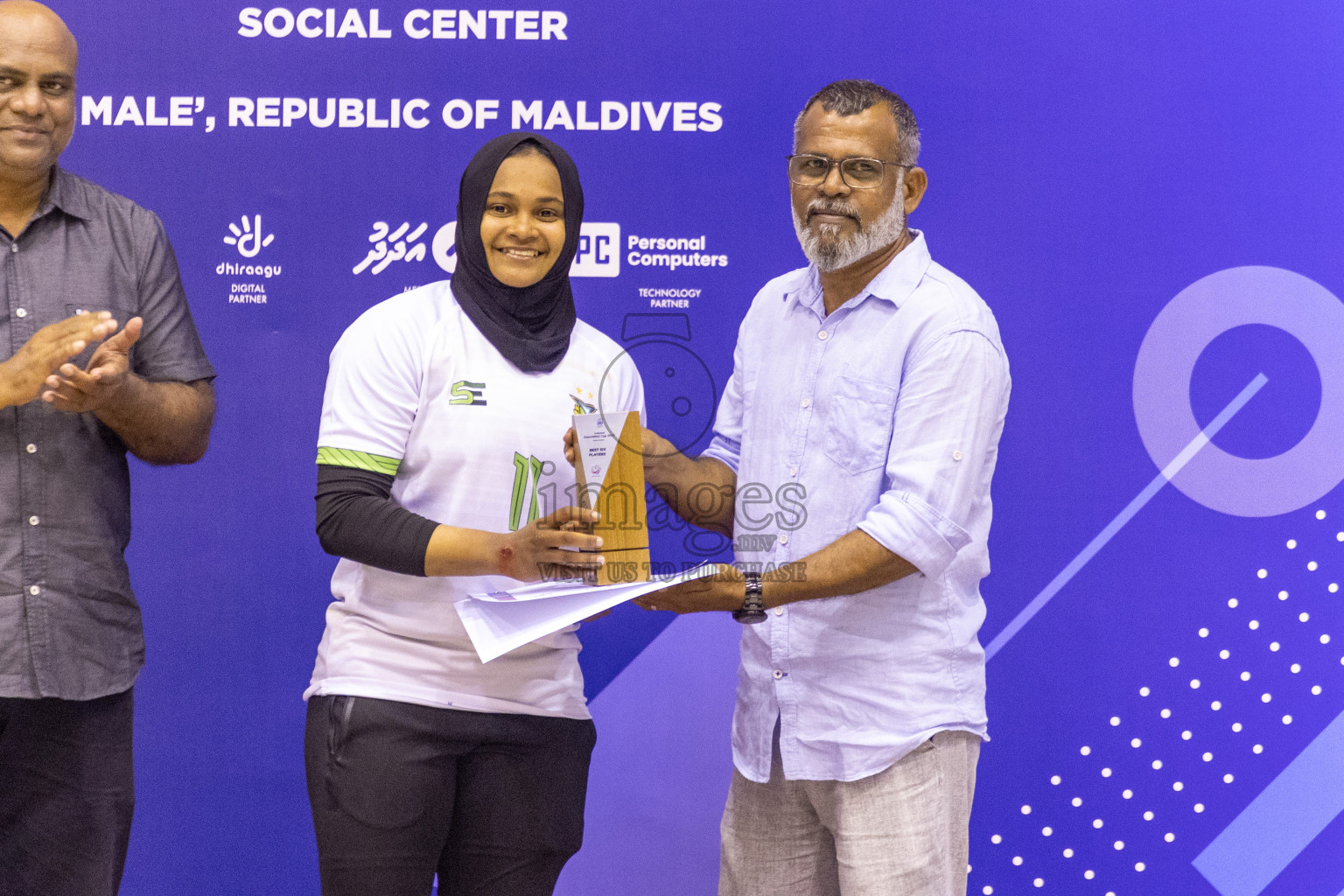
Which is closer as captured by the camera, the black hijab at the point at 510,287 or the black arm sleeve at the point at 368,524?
the black arm sleeve at the point at 368,524

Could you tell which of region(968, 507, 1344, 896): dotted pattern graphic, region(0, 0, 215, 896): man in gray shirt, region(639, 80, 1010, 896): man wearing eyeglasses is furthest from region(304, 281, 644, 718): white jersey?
region(968, 507, 1344, 896): dotted pattern graphic

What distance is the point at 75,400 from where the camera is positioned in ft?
6.77

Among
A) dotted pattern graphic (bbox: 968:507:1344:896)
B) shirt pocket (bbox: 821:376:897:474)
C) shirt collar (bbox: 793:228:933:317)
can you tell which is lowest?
dotted pattern graphic (bbox: 968:507:1344:896)

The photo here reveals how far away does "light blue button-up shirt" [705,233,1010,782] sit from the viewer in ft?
7.05

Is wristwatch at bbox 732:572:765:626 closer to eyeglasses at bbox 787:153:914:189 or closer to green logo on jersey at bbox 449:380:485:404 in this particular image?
green logo on jersey at bbox 449:380:485:404

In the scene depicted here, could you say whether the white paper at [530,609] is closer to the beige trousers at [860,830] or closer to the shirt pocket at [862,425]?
the shirt pocket at [862,425]

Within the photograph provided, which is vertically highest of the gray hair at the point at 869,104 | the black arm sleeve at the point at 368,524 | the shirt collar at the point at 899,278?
the gray hair at the point at 869,104

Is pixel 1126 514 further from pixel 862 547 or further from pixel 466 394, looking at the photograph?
pixel 466 394

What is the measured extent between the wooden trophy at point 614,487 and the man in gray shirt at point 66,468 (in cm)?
81

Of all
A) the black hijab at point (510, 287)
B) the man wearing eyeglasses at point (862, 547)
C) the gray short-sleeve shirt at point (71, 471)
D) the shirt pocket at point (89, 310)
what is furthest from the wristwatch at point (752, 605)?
the shirt pocket at point (89, 310)

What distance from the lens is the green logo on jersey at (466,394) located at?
2.09 metres

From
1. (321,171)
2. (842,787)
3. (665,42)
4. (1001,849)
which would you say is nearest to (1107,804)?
(1001,849)

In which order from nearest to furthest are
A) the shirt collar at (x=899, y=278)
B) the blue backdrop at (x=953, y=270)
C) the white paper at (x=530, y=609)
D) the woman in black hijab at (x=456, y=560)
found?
the white paper at (x=530, y=609) → the woman in black hijab at (x=456, y=560) → the shirt collar at (x=899, y=278) → the blue backdrop at (x=953, y=270)

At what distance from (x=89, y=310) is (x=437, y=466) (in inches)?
28.8
